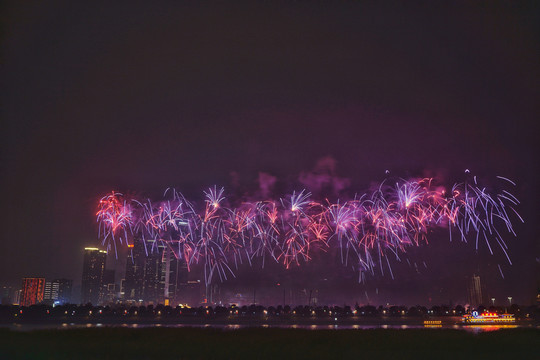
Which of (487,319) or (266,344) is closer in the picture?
(266,344)

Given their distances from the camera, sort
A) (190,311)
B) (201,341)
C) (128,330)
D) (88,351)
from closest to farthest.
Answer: (88,351), (201,341), (128,330), (190,311)

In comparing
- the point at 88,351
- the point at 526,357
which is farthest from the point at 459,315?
the point at 88,351

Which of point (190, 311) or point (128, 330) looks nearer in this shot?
point (128, 330)

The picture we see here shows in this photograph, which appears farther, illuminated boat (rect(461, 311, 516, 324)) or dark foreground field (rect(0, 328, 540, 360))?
illuminated boat (rect(461, 311, 516, 324))

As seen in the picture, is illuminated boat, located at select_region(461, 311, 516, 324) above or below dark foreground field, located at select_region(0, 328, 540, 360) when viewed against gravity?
below

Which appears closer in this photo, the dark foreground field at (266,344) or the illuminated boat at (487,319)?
the dark foreground field at (266,344)

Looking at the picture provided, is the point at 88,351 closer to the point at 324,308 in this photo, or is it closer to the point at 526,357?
the point at 526,357

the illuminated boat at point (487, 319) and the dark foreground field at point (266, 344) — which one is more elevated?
the dark foreground field at point (266, 344)

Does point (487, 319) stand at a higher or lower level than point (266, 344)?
lower
